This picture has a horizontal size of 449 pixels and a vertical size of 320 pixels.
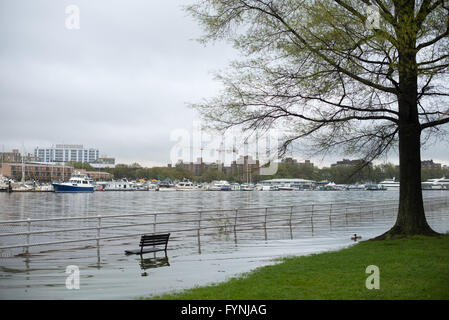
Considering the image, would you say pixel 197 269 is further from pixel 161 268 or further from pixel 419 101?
pixel 419 101

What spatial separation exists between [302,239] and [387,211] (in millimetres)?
19294

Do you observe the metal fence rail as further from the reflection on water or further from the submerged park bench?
the reflection on water

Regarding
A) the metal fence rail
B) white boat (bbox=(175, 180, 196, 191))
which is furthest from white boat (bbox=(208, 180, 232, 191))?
the metal fence rail

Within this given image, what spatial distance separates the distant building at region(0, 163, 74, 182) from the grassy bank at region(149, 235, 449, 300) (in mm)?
182471

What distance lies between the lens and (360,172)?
17781 millimetres

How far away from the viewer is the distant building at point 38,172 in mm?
175762

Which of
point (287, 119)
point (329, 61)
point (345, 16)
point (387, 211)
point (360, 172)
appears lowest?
point (387, 211)

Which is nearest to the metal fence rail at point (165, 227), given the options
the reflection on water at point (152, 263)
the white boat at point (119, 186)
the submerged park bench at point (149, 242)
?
the submerged park bench at point (149, 242)

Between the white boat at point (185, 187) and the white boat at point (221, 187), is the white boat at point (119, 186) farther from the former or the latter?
the white boat at point (221, 187)

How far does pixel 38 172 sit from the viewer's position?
18188 cm

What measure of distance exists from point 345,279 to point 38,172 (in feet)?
629

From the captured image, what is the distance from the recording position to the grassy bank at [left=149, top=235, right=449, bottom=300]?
7.47 meters

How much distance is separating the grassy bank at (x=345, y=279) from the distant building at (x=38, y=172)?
599 ft
